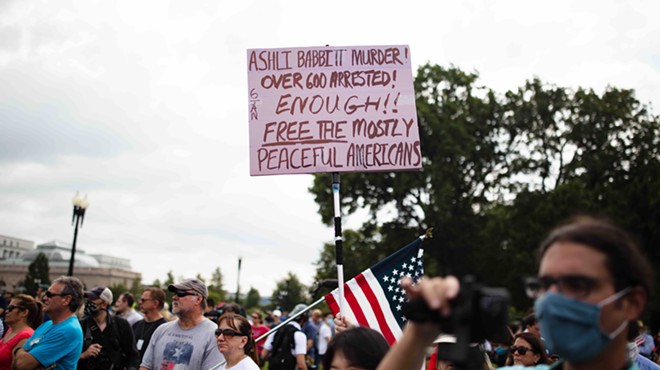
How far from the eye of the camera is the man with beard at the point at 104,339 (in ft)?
25.5

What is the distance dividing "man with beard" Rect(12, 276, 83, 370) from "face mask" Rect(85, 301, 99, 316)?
160 centimetres

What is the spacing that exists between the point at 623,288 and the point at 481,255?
30.5 m

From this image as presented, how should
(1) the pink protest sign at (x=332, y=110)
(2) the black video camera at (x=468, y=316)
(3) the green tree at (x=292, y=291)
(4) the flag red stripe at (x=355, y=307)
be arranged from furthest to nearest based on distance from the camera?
(3) the green tree at (x=292, y=291) < (1) the pink protest sign at (x=332, y=110) < (4) the flag red stripe at (x=355, y=307) < (2) the black video camera at (x=468, y=316)

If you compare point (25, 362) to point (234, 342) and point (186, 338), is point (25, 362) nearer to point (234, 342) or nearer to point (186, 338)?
point (186, 338)

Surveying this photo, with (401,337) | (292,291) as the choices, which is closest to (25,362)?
(401,337)

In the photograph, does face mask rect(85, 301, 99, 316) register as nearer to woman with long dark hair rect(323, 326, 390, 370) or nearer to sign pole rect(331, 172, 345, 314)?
sign pole rect(331, 172, 345, 314)

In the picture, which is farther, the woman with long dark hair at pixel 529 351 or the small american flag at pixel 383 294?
the small american flag at pixel 383 294

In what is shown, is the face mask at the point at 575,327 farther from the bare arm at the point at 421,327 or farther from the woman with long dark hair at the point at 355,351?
the woman with long dark hair at the point at 355,351

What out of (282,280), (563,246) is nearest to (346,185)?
(563,246)

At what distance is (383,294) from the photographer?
576 centimetres

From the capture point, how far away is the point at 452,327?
1656mm

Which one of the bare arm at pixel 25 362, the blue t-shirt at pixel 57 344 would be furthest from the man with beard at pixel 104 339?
the bare arm at pixel 25 362

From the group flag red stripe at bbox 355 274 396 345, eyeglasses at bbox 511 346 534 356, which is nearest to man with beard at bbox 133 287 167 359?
flag red stripe at bbox 355 274 396 345

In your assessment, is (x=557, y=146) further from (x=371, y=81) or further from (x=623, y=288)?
(x=623, y=288)
